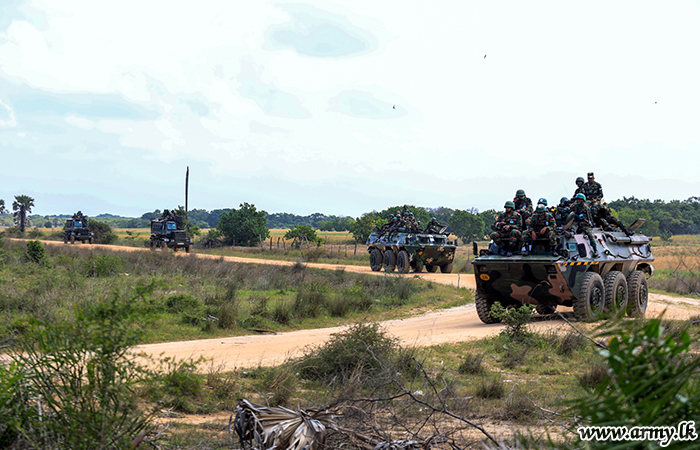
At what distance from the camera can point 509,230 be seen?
11.8 meters

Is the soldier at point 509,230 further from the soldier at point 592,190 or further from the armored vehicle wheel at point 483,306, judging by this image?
the soldier at point 592,190

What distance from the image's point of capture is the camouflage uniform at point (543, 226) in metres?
11.6

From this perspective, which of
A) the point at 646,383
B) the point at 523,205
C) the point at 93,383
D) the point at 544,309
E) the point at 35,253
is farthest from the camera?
the point at 35,253

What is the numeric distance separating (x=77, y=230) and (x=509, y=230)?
144ft

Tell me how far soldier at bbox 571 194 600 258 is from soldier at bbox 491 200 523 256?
57.7 inches

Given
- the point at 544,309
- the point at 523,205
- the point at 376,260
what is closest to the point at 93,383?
the point at 523,205

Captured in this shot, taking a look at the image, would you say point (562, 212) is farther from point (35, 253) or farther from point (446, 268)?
point (35, 253)

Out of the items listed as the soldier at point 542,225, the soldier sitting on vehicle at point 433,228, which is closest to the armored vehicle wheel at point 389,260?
the soldier sitting on vehicle at point 433,228

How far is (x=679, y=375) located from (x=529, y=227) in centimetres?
1126

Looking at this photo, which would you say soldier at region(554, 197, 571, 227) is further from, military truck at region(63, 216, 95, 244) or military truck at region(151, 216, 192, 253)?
military truck at region(63, 216, 95, 244)

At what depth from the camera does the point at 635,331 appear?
3.97ft

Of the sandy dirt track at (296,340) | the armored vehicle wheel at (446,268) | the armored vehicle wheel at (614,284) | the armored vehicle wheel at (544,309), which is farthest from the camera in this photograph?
the armored vehicle wheel at (446,268)

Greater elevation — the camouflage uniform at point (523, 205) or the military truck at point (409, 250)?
the camouflage uniform at point (523, 205)

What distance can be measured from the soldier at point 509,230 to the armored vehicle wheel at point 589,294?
64.6 inches
